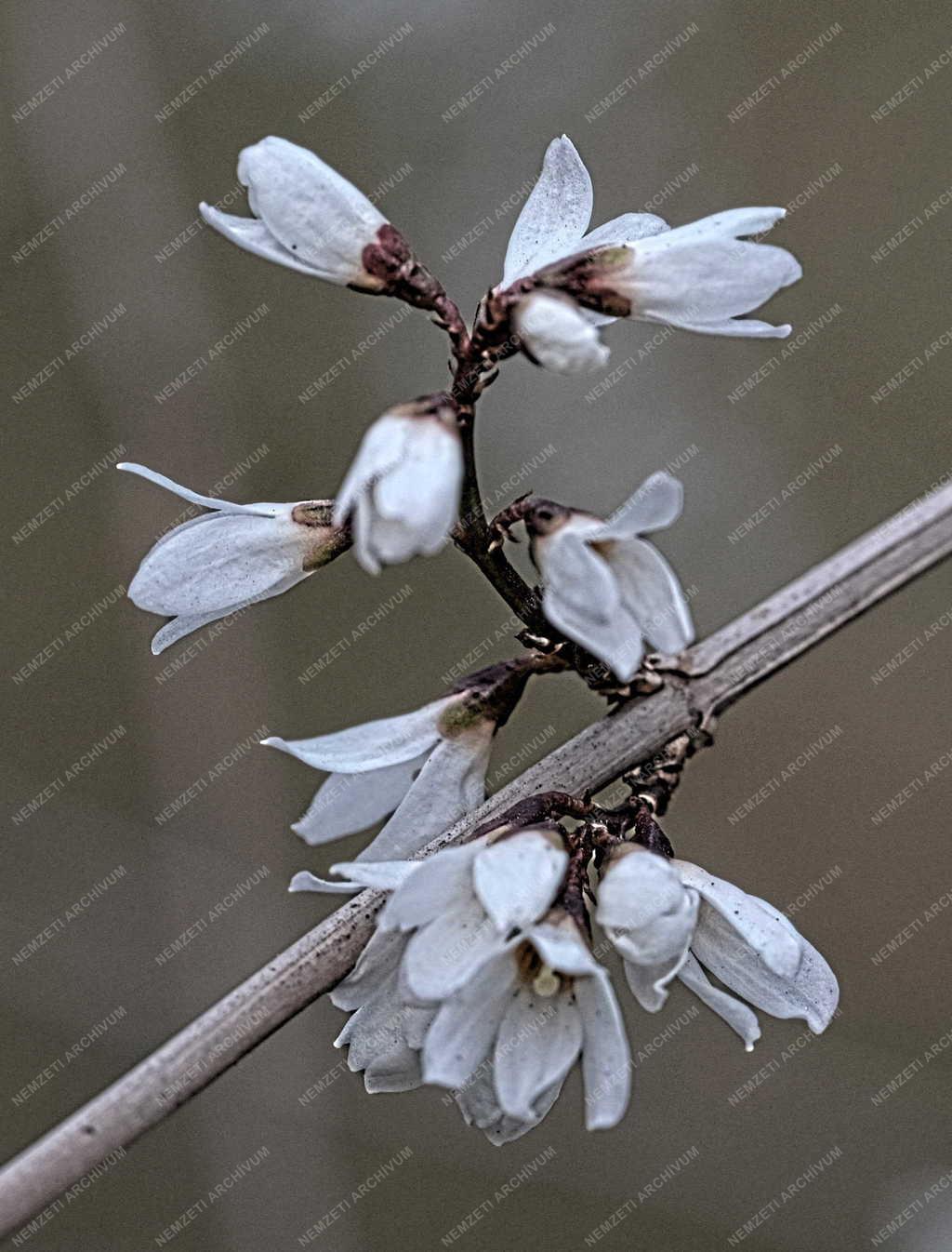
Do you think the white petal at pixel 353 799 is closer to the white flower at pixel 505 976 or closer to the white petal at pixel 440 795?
the white petal at pixel 440 795

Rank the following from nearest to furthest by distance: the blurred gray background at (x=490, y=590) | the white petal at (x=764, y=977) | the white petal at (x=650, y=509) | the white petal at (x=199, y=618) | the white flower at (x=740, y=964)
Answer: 1. the white petal at (x=650, y=509)
2. the white flower at (x=740, y=964)
3. the white petal at (x=764, y=977)
4. the white petal at (x=199, y=618)
5. the blurred gray background at (x=490, y=590)

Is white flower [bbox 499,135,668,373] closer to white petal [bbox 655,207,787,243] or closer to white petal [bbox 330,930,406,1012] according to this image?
white petal [bbox 655,207,787,243]

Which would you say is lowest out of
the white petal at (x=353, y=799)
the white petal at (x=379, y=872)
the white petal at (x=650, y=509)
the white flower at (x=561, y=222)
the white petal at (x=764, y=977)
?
the white petal at (x=764, y=977)

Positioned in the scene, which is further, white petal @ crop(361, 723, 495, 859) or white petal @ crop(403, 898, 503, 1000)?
white petal @ crop(361, 723, 495, 859)

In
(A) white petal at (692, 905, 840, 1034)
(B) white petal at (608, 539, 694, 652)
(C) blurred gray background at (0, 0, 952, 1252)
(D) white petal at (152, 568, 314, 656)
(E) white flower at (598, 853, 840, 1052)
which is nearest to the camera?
(B) white petal at (608, 539, 694, 652)

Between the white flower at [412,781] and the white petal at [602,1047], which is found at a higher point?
the white flower at [412,781]

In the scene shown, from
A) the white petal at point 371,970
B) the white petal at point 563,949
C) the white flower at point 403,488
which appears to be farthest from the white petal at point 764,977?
the white flower at point 403,488

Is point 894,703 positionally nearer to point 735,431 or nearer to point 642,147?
point 735,431

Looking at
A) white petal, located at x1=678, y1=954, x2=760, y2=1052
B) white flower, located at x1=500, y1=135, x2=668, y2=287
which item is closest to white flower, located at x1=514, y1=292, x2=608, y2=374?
white flower, located at x1=500, y1=135, x2=668, y2=287
